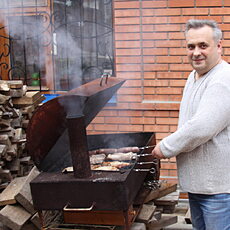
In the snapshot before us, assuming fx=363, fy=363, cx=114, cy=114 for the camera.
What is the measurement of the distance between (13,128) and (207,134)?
94.6 inches

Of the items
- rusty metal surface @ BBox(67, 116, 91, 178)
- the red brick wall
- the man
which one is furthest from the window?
the man

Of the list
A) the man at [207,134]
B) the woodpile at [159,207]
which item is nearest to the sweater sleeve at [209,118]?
the man at [207,134]

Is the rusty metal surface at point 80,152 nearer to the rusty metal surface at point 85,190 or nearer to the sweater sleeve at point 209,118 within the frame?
the rusty metal surface at point 85,190

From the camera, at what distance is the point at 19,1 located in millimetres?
5453

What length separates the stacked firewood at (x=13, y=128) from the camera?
394cm

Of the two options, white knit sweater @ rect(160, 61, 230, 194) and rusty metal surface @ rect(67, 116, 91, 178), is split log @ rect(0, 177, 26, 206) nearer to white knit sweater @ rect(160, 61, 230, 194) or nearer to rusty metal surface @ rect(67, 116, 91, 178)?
rusty metal surface @ rect(67, 116, 91, 178)

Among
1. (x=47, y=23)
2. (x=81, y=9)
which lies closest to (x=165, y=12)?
(x=81, y=9)

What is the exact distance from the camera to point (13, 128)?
4.20 meters

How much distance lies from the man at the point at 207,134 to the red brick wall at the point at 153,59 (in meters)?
2.09

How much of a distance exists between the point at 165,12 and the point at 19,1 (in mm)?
2209

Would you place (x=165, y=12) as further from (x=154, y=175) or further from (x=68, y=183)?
(x=68, y=183)

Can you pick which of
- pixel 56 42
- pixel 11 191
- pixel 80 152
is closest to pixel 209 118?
pixel 80 152

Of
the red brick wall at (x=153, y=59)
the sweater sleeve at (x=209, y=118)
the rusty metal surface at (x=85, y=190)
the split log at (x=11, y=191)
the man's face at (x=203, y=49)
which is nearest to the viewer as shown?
the sweater sleeve at (x=209, y=118)

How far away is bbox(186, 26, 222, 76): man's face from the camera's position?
2.79m
